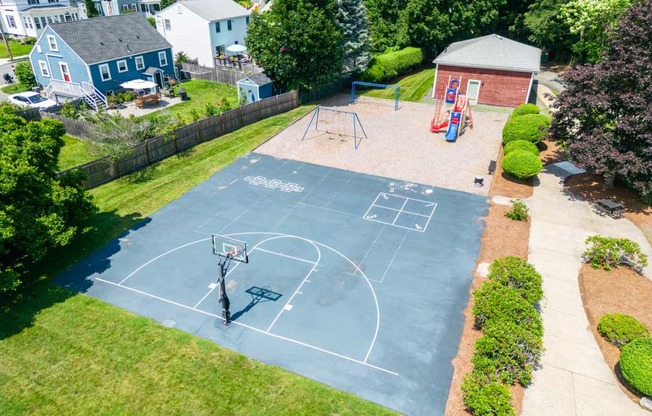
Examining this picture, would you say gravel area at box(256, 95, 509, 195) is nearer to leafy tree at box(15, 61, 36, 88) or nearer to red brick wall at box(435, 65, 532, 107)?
red brick wall at box(435, 65, 532, 107)

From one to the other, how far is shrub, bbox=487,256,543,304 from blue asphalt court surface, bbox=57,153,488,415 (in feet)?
5.56

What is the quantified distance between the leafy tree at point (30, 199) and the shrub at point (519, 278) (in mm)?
15366

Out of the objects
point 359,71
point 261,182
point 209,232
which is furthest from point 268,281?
point 359,71

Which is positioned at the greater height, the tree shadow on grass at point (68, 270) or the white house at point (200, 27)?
the white house at point (200, 27)

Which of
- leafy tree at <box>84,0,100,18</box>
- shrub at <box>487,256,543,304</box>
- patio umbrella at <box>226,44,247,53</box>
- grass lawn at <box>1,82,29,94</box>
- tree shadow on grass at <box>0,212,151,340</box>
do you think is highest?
leafy tree at <box>84,0,100,18</box>

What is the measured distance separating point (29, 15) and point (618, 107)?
6660 centimetres

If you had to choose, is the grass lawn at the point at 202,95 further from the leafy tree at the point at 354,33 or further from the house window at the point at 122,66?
the leafy tree at the point at 354,33

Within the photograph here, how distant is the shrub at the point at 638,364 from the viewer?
12.3m

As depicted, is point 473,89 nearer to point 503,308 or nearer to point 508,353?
point 503,308

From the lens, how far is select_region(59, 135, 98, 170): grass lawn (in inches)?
1038

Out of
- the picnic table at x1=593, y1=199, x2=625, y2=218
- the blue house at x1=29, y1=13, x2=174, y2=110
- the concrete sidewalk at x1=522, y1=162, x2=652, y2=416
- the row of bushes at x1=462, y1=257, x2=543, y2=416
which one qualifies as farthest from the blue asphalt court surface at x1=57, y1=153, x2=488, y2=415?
the blue house at x1=29, y1=13, x2=174, y2=110

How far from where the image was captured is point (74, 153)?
27.5 meters

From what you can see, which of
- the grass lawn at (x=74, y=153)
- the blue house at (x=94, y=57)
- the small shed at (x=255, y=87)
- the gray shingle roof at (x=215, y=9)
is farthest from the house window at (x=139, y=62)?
the grass lawn at (x=74, y=153)

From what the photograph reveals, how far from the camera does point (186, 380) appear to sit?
43.5 feet
